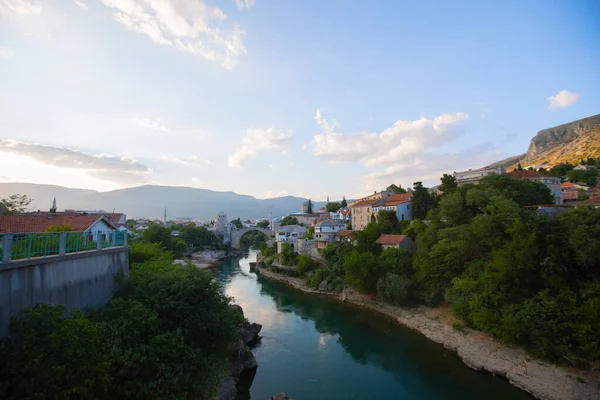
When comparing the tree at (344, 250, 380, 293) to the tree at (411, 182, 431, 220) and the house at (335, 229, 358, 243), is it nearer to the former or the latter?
the house at (335, 229, 358, 243)

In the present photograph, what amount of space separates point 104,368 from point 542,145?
9788 centimetres

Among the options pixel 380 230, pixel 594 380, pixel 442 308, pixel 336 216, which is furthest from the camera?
pixel 336 216

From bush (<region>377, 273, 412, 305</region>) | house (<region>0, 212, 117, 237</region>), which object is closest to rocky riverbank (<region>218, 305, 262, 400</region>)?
house (<region>0, 212, 117, 237</region>)

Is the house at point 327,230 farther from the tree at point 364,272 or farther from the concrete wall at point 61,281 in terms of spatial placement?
the concrete wall at point 61,281

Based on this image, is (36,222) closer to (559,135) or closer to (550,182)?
(550,182)

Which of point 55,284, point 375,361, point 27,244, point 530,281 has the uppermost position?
point 27,244

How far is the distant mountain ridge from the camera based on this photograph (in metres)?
56.3

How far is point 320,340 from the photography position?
14898 millimetres

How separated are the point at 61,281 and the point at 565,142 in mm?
94081

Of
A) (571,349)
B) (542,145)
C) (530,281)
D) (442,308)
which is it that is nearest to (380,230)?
(442,308)

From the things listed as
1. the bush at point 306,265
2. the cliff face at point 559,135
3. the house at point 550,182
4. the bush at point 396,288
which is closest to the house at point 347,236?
the bush at point 306,265

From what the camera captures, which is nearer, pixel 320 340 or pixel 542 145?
pixel 320 340

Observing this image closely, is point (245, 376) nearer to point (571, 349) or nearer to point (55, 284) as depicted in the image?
point (55, 284)

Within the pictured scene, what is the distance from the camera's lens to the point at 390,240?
74.6 feet
